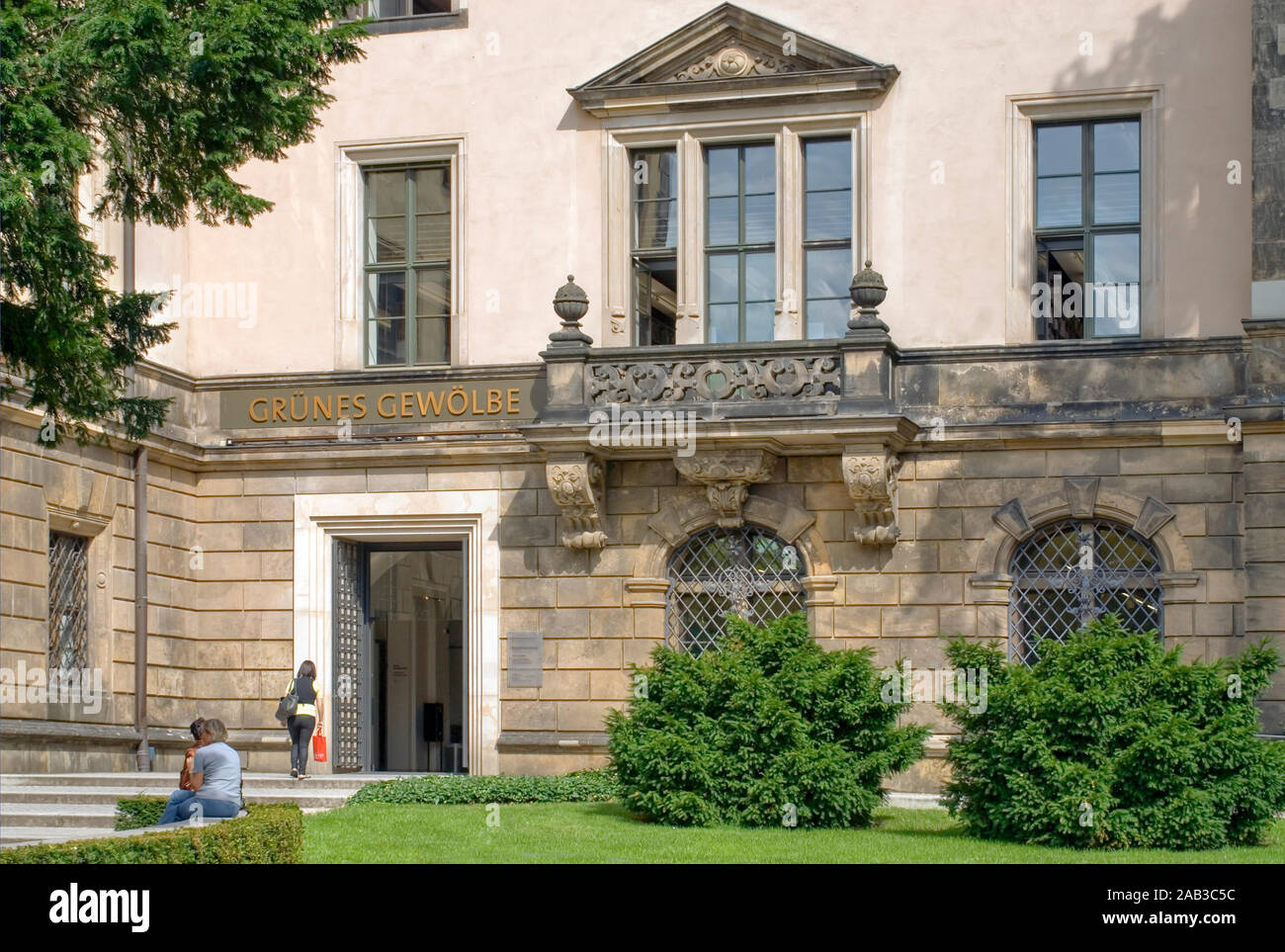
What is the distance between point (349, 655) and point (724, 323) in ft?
21.4

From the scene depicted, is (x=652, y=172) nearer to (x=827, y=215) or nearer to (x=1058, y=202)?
(x=827, y=215)

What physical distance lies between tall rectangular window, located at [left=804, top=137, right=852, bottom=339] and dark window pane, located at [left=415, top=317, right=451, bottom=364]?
4.65 m

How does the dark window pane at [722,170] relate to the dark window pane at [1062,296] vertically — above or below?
above

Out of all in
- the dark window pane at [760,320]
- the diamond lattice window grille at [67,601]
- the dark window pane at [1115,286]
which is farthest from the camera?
the dark window pane at [760,320]

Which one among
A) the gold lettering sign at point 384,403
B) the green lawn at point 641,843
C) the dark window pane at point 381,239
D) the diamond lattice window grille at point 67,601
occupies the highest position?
the dark window pane at point 381,239

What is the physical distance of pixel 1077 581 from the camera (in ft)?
81.1

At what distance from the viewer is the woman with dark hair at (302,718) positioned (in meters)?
24.7

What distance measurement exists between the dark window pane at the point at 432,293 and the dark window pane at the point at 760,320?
12.8 feet

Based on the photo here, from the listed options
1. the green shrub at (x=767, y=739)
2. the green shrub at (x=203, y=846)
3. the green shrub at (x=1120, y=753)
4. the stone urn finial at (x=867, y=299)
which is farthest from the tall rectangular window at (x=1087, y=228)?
the green shrub at (x=203, y=846)

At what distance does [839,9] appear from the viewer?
Answer: 2580 centimetres

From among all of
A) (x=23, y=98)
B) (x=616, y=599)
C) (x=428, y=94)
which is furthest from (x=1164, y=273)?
(x=23, y=98)

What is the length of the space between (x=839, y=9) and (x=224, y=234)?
841 centimetres

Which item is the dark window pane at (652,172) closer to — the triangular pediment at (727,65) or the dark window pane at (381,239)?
the triangular pediment at (727,65)

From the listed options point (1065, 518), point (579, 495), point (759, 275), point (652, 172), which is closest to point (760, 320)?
point (759, 275)
